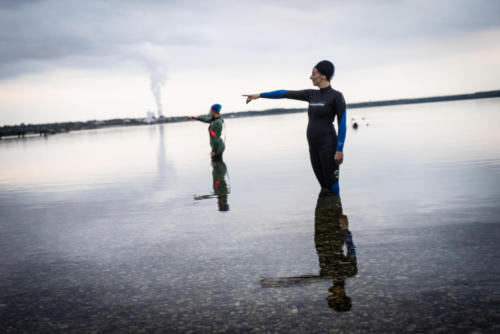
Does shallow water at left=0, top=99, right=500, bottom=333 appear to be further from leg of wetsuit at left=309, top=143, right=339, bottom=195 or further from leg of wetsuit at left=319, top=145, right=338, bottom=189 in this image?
leg of wetsuit at left=319, top=145, right=338, bottom=189

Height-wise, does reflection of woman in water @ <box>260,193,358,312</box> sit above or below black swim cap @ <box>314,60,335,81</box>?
below

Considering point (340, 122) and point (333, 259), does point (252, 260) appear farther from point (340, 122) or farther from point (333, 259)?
point (340, 122)

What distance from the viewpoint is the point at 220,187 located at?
1198 centimetres

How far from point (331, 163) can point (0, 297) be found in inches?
239

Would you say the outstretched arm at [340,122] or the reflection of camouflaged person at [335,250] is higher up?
the outstretched arm at [340,122]

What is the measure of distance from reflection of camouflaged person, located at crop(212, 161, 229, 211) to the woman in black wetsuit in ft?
7.39

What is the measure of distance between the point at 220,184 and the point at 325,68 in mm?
5726

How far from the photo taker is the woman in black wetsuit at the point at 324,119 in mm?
7996

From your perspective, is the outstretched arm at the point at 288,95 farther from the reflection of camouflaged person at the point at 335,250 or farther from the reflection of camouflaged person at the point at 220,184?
the reflection of camouflaged person at the point at 220,184

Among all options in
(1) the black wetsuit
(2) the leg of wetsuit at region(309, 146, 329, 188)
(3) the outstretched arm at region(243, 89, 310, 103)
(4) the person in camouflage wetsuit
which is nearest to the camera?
(1) the black wetsuit

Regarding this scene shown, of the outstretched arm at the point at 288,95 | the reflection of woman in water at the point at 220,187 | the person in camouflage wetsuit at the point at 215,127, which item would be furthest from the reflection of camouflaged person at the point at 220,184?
the outstretched arm at the point at 288,95

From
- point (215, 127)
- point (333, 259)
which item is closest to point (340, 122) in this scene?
point (333, 259)

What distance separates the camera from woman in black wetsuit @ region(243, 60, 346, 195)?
315 inches

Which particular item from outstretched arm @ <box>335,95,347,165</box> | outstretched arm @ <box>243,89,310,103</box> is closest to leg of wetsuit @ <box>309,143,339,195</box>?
outstretched arm @ <box>335,95,347,165</box>
